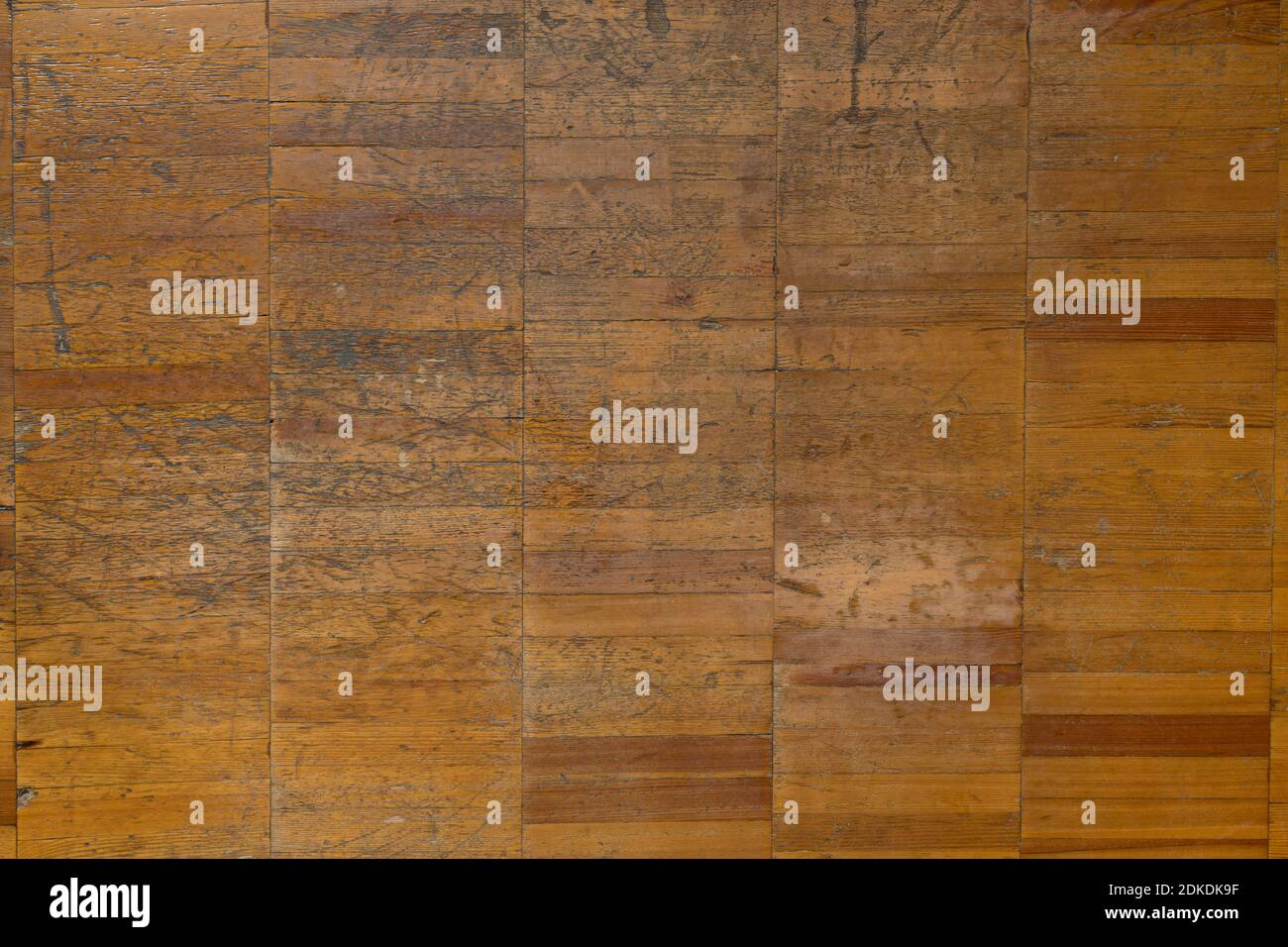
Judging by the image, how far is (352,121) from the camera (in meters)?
3.28

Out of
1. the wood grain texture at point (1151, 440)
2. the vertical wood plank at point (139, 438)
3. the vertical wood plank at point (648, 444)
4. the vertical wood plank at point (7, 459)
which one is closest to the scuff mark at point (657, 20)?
the vertical wood plank at point (648, 444)

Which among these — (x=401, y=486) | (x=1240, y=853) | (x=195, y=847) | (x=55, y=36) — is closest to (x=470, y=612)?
(x=401, y=486)

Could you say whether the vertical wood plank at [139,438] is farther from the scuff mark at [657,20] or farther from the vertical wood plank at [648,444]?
the scuff mark at [657,20]

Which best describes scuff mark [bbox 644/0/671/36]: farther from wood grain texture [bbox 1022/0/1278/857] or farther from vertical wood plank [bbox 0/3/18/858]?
vertical wood plank [bbox 0/3/18/858]

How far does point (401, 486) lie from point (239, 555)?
70 centimetres

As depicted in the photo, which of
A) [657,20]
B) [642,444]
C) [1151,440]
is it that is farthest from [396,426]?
[1151,440]

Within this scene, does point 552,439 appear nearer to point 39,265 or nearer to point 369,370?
point 369,370

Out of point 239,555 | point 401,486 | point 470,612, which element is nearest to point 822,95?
point 401,486

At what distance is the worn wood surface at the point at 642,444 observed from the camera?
3.28 meters

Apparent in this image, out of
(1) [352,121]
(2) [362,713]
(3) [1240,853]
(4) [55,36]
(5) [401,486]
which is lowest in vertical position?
(3) [1240,853]

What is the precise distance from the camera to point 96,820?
3.34 meters

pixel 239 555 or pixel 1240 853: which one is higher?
pixel 239 555

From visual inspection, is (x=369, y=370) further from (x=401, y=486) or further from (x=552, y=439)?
(x=552, y=439)

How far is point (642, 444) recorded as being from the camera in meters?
3.32
